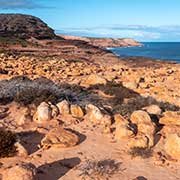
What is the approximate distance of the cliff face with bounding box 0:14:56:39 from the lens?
62.0 m

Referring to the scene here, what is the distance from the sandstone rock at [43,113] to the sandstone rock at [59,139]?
1.42 m

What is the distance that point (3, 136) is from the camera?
340 inches

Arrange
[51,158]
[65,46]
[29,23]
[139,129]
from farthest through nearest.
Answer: [29,23] → [65,46] → [139,129] → [51,158]

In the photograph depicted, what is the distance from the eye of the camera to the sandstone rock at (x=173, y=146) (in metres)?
8.76

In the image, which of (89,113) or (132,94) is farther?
(132,94)

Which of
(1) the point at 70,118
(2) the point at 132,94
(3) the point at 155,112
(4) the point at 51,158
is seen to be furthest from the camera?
(2) the point at 132,94

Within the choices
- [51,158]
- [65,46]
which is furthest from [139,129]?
[65,46]

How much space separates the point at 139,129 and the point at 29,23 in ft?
196


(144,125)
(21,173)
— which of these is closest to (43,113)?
(144,125)

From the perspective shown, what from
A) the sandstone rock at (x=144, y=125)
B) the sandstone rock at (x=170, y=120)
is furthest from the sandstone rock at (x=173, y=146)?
the sandstone rock at (x=170, y=120)

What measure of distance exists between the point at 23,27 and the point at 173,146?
5825 cm

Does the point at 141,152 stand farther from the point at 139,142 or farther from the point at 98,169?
the point at 98,169

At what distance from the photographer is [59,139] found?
9.08m

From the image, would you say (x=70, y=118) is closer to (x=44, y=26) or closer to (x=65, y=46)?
(x=65, y=46)
